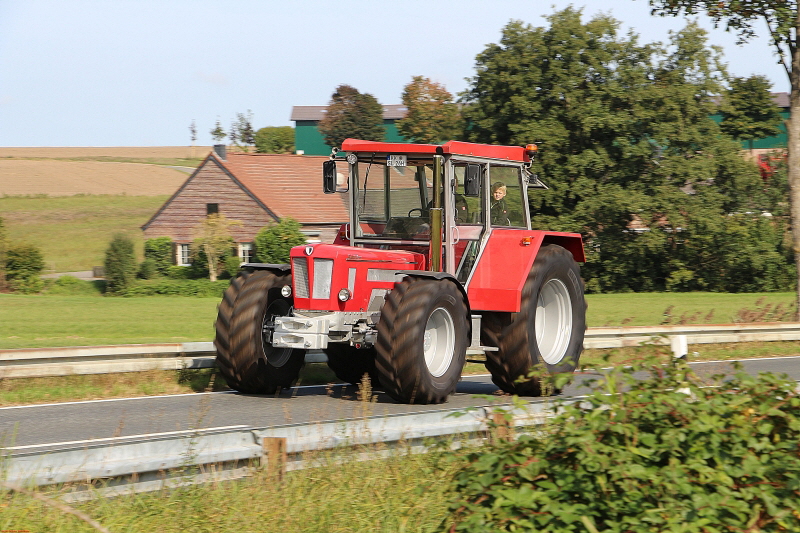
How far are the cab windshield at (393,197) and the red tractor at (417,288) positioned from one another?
0.04 ft

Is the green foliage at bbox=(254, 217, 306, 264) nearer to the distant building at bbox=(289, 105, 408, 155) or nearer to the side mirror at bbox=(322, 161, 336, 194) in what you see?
the side mirror at bbox=(322, 161, 336, 194)

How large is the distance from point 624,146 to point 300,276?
1316 inches

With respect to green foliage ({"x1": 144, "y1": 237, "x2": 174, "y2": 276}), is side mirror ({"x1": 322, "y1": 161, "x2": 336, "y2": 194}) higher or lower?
higher

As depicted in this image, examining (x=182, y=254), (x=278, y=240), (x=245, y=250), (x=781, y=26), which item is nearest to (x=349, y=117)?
(x=182, y=254)

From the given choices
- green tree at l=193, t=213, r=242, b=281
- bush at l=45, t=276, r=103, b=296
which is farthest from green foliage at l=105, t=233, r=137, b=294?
green tree at l=193, t=213, r=242, b=281

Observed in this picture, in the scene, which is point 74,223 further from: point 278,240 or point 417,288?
point 417,288

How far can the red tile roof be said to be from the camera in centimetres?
5125

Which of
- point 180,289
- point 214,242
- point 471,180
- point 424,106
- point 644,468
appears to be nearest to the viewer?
point 644,468

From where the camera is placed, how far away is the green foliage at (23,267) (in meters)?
40.2

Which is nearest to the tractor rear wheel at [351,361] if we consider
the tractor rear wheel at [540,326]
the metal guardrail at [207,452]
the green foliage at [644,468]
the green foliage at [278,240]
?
the tractor rear wheel at [540,326]

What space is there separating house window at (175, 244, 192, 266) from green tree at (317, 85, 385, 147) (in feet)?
169

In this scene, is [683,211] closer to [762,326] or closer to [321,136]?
[762,326]

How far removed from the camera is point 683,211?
41.4 meters

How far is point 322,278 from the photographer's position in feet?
31.5
